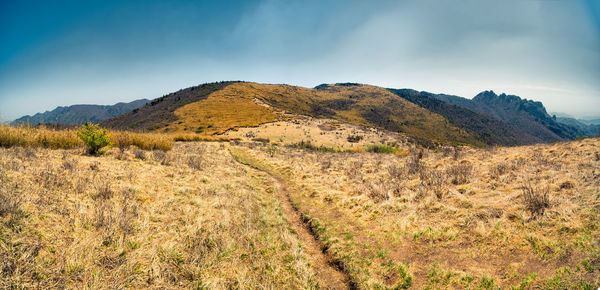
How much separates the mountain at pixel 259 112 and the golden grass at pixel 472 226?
135 ft

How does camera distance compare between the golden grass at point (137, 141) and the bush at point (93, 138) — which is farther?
the golden grass at point (137, 141)

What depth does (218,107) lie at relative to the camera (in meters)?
75.5

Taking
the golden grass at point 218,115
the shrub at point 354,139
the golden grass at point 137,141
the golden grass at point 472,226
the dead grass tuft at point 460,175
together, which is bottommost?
the golden grass at point 472,226

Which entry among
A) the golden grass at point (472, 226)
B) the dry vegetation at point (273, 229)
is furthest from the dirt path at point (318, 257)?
the golden grass at point (472, 226)

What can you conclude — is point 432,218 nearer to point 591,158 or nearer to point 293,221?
point 293,221

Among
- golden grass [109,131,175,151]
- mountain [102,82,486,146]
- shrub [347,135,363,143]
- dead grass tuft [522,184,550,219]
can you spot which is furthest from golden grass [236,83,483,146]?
dead grass tuft [522,184,550,219]

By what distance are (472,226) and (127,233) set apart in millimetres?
8441

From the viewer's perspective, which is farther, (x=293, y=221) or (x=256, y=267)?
(x=293, y=221)

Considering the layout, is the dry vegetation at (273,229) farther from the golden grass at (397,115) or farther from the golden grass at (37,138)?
the golden grass at (397,115)

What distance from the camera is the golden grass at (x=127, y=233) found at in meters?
3.19

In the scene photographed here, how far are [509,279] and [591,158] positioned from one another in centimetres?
859

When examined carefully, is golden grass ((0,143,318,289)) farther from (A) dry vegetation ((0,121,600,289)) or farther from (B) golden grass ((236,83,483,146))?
(B) golden grass ((236,83,483,146))

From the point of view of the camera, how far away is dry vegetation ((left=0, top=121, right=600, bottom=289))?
11.7 ft

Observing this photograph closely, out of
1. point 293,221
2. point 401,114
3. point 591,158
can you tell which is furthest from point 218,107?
point 401,114
